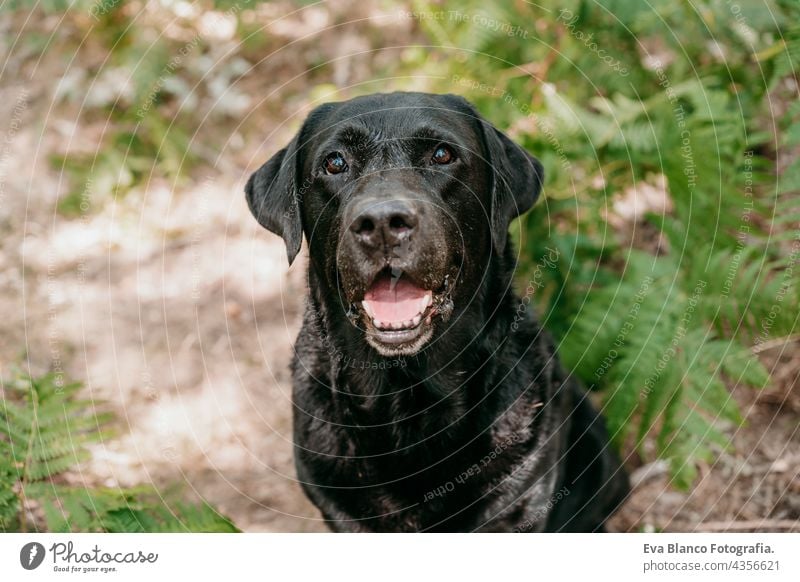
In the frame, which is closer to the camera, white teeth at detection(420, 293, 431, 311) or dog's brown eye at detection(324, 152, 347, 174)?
white teeth at detection(420, 293, 431, 311)

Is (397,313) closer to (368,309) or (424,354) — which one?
(368,309)

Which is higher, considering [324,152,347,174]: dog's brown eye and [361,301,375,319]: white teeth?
[324,152,347,174]: dog's brown eye

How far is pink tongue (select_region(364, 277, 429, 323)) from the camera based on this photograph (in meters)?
3.23

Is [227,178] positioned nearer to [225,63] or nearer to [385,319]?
[225,63]

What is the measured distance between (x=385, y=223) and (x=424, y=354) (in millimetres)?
886

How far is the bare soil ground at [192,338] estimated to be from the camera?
4.45 metres

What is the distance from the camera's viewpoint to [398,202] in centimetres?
297

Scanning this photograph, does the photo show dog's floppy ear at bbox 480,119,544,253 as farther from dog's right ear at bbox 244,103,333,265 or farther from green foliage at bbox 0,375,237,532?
green foliage at bbox 0,375,237,532

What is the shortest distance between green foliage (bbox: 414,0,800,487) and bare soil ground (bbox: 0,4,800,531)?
1.27ft

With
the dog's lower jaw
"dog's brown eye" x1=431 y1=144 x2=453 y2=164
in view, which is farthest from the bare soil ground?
"dog's brown eye" x1=431 y1=144 x2=453 y2=164

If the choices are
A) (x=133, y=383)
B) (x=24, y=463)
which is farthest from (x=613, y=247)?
(x=24, y=463)

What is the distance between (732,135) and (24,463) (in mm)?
4349

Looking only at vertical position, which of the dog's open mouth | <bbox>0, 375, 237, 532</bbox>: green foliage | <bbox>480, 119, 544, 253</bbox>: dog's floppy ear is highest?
<bbox>480, 119, 544, 253</bbox>: dog's floppy ear

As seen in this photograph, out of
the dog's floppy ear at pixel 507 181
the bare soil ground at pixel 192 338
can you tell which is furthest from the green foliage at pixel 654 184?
→ the dog's floppy ear at pixel 507 181
